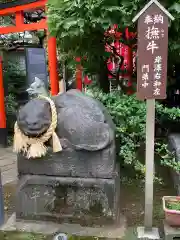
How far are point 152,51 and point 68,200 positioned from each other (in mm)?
1979

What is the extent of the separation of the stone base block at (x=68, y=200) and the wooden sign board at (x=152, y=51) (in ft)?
3.98

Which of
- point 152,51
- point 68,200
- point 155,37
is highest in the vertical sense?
point 155,37

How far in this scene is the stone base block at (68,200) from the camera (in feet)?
11.7

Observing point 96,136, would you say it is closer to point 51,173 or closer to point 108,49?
point 51,173

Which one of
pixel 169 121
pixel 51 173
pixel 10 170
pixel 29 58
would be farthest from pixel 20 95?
pixel 51 173

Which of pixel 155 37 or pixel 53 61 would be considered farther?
pixel 53 61

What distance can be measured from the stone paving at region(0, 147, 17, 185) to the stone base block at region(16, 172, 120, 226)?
188 centimetres

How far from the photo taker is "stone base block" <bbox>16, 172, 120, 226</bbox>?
357 centimetres

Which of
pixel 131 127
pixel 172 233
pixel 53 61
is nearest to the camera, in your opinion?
pixel 172 233

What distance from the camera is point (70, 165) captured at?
11.9 feet

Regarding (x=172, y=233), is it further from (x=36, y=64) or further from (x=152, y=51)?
(x=36, y=64)

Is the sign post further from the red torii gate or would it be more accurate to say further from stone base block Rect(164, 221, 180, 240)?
the red torii gate

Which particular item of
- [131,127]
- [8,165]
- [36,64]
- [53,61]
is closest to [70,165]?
[131,127]

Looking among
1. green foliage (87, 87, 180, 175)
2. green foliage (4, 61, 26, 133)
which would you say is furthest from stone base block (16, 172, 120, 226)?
green foliage (4, 61, 26, 133)
